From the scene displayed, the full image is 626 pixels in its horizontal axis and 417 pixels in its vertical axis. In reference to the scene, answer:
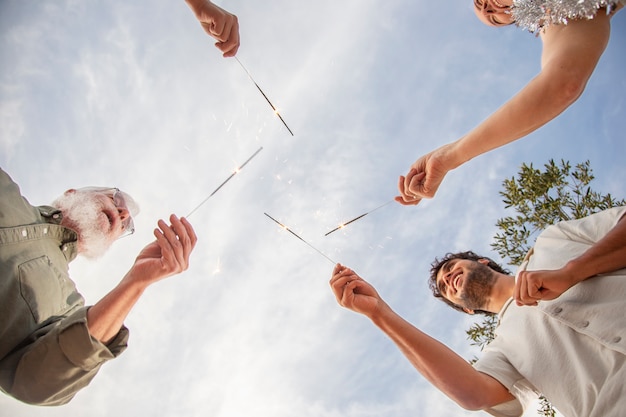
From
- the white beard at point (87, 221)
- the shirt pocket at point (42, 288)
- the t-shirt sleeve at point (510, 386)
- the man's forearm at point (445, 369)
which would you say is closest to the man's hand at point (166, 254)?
the shirt pocket at point (42, 288)

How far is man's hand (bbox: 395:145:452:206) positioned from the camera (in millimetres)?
3336

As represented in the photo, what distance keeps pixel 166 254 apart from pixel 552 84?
264cm

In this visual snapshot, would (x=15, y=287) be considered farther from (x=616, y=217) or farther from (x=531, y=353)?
(x=616, y=217)

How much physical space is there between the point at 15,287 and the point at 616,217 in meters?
4.33

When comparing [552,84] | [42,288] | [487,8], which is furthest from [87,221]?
[552,84]

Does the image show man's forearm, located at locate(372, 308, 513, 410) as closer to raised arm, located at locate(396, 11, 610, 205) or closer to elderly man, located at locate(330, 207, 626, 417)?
elderly man, located at locate(330, 207, 626, 417)

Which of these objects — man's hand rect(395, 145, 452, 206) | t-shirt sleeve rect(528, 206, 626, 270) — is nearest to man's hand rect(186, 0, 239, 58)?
man's hand rect(395, 145, 452, 206)

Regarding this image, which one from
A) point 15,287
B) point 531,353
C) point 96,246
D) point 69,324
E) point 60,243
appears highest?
point 531,353

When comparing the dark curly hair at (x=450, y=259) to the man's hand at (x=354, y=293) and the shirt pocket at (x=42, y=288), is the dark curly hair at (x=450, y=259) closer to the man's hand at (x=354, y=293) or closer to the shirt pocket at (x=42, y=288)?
the man's hand at (x=354, y=293)

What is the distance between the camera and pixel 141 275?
110 inches

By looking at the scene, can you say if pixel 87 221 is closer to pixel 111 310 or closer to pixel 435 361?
pixel 111 310

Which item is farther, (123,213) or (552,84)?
(123,213)

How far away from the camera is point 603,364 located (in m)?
2.48

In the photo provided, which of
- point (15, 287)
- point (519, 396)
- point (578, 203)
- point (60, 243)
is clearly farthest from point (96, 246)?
point (578, 203)
